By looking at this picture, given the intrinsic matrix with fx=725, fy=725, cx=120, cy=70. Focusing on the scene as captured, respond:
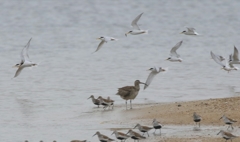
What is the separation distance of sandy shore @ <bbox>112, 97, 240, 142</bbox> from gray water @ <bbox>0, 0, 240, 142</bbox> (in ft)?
2.53

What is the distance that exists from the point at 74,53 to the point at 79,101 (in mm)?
10789

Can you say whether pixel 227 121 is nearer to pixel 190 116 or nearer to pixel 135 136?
pixel 190 116

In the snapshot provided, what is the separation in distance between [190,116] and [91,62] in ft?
40.9

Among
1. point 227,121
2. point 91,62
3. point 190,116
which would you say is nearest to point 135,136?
point 227,121

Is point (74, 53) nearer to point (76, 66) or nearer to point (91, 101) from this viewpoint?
point (76, 66)

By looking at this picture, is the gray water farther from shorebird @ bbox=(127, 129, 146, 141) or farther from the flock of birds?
shorebird @ bbox=(127, 129, 146, 141)

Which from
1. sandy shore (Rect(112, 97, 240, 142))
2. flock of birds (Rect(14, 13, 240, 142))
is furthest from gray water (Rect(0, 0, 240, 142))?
sandy shore (Rect(112, 97, 240, 142))

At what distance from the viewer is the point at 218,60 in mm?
19484

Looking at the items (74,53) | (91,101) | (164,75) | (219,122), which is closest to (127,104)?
(91,101)

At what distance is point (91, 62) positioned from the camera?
A: 28047mm

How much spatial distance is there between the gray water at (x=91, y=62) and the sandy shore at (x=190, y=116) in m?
0.77

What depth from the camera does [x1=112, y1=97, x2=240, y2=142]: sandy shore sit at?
14.1 metres

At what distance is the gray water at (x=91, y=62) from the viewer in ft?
58.4

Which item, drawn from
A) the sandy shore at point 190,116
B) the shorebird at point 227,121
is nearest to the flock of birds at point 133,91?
the shorebird at point 227,121
